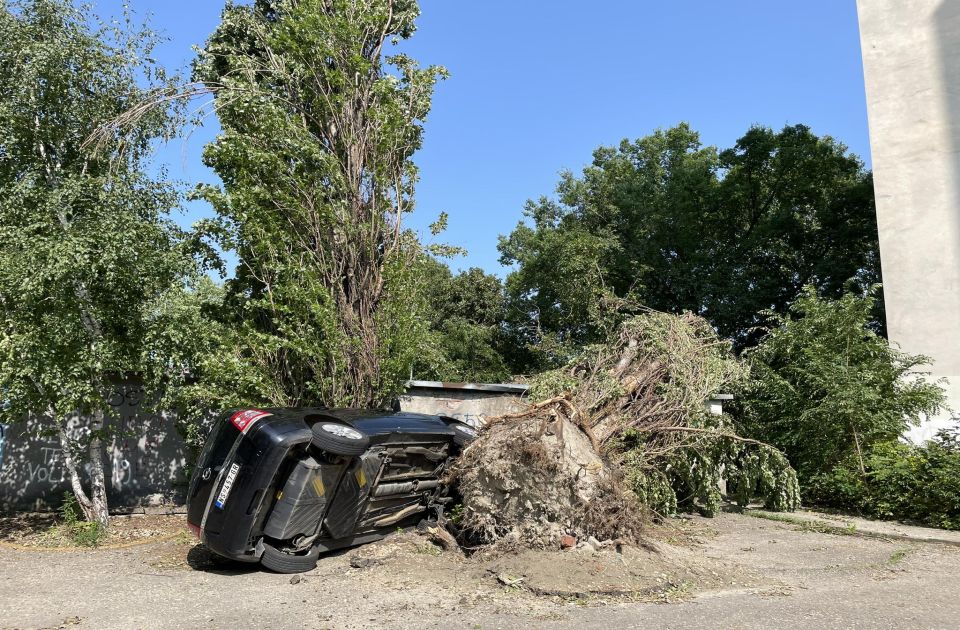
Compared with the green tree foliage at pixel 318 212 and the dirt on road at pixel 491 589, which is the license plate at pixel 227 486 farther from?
the green tree foliage at pixel 318 212

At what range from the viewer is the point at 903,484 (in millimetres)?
9641

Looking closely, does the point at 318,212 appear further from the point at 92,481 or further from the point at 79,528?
the point at 79,528

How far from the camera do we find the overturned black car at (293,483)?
582cm

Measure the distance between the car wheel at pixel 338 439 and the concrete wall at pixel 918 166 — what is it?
485 inches

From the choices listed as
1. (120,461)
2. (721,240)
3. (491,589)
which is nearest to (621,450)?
(491,589)

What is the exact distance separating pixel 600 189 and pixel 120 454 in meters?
17.4

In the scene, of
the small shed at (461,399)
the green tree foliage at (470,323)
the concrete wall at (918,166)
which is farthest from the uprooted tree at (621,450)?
the green tree foliage at (470,323)

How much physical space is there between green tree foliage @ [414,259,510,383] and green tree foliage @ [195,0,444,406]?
9454 millimetres

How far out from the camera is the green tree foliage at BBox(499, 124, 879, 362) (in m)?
19.0

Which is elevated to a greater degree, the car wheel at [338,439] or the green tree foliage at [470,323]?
the green tree foliage at [470,323]

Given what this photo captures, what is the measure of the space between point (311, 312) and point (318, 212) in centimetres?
145

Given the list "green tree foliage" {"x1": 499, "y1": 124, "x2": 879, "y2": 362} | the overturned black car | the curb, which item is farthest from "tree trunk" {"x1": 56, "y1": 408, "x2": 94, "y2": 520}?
"green tree foliage" {"x1": 499, "y1": 124, "x2": 879, "y2": 362}

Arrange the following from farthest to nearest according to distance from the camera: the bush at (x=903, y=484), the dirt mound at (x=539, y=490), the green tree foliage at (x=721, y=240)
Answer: the green tree foliage at (x=721, y=240), the bush at (x=903, y=484), the dirt mound at (x=539, y=490)

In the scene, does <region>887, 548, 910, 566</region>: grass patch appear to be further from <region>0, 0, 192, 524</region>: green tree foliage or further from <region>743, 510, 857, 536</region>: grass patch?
<region>0, 0, 192, 524</region>: green tree foliage
